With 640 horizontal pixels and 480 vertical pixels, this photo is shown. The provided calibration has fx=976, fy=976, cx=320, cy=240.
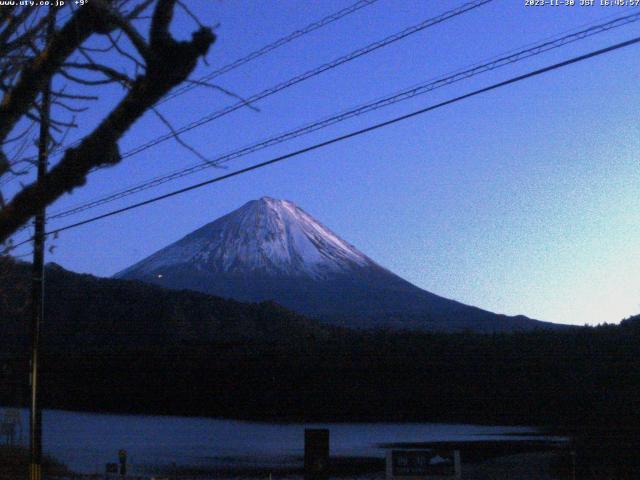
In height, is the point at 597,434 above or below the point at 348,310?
below

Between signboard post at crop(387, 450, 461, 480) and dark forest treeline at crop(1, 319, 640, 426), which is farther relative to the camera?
dark forest treeline at crop(1, 319, 640, 426)

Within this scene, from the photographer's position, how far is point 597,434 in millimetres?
33344

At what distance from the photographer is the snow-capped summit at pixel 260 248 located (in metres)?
161

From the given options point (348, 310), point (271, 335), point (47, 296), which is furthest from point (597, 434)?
point (348, 310)

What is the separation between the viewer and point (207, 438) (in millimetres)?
40125

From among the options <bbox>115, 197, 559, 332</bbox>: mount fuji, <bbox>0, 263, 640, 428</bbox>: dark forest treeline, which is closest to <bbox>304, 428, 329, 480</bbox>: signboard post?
<bbox>0, 263, 640, 428</bbox>: dark forest treeline

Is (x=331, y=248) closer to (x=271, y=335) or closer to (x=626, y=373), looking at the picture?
(x=271, y=335)

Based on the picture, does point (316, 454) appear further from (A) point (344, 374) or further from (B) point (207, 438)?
(A) point (344, 374)

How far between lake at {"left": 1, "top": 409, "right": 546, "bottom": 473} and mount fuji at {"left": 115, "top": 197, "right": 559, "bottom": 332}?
74146mm

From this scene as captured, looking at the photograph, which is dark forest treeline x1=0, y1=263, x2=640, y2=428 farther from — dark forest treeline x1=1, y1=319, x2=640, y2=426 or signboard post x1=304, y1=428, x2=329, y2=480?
signboard post x1=304, y1=428, x2=329, y2=480

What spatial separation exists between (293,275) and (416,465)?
14523 centimetres

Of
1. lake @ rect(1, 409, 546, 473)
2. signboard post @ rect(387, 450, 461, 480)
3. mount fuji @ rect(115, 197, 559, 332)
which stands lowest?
lake @ rect(1, 409, 546, 473)

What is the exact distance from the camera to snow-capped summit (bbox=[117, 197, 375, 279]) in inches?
6339

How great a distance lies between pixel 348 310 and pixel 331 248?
3328cm
